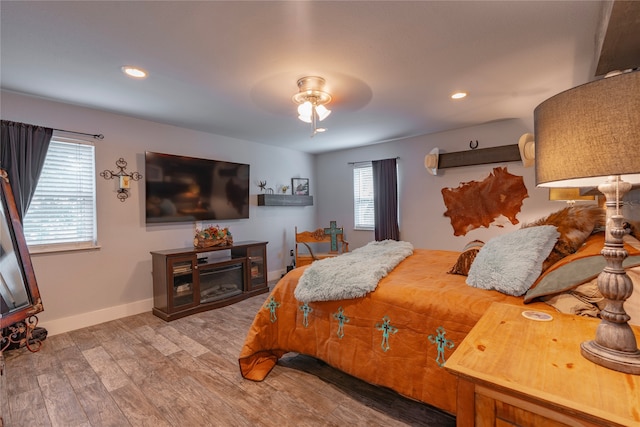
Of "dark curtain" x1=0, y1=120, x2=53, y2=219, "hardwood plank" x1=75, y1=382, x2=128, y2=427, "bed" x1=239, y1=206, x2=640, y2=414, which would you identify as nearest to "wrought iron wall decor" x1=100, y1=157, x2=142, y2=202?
"dark curtain" x1=0, y1=120, x2=53, y2=219

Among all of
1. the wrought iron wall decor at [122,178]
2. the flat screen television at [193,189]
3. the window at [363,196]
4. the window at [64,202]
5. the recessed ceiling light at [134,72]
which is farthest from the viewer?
the window at [363,196]

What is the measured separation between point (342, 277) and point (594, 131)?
1.41 meters

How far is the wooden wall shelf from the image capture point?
182 inches

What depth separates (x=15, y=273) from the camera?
237cm

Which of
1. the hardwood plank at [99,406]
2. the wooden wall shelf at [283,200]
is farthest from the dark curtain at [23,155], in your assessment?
the wooden wall shelf at [283,200]

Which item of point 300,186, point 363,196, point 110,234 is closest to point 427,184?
point 363,196

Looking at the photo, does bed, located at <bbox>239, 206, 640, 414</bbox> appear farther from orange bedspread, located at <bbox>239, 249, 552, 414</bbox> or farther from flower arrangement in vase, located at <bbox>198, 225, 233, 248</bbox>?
flower arrangement in vase, located at <bbox>198, 225, 233, 248</bbox>

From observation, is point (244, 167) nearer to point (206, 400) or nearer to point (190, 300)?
point (190, 300)

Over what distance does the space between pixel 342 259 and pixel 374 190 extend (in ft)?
8.78

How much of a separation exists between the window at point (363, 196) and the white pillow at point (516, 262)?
3263mm

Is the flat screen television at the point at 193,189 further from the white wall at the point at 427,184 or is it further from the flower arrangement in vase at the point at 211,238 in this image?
the white wall at the point at 427,184

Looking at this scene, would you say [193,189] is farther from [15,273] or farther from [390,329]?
[390,329]

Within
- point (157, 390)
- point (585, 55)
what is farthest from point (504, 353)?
point (585, 55)

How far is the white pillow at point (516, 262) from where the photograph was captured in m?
1.44
